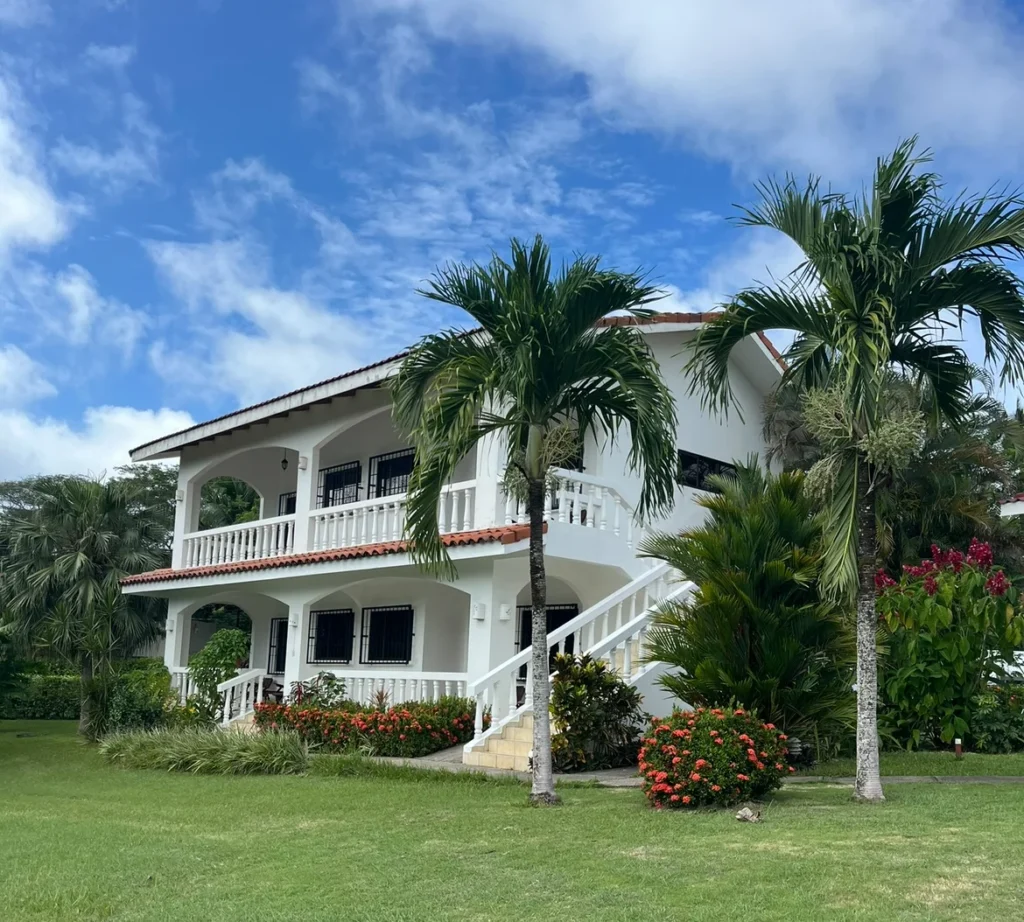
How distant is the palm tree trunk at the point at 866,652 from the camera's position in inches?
375

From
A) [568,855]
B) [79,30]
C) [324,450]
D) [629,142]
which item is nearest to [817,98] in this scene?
[629,142]

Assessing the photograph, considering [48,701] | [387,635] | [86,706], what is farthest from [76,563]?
[387,635]

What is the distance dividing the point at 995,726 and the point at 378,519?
9.89 metres

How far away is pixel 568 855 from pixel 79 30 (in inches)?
489

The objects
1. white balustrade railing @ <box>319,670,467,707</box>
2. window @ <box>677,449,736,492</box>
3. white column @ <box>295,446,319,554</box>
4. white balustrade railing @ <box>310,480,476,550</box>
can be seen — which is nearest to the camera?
white balustrade railing @ <box>319,670,467,707</box>

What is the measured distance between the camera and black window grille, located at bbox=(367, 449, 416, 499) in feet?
70.7

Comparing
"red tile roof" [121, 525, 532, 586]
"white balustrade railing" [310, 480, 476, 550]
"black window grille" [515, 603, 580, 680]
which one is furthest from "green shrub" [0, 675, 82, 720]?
"black window grille" [515, 603, 580, 680]

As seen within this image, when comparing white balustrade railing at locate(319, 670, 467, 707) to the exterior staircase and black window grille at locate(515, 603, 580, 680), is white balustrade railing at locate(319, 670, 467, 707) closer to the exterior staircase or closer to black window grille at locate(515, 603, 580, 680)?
the exterior staircase

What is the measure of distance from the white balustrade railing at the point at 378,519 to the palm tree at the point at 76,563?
29.1 feet

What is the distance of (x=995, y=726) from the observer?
43.9 feet

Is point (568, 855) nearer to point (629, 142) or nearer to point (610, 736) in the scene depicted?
point (610, 736)

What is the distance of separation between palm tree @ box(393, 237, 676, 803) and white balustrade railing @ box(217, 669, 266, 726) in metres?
10.8

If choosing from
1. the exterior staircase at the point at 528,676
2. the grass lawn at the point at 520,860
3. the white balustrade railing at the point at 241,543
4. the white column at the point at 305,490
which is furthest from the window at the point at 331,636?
the grass lawn at the point at 520,860

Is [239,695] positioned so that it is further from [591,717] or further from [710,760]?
[710,760]
